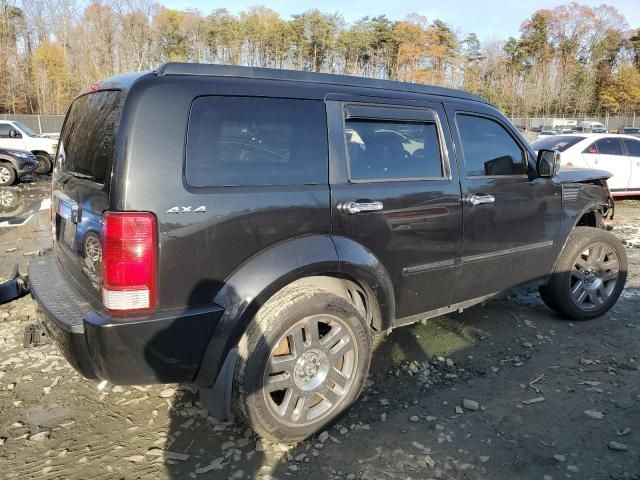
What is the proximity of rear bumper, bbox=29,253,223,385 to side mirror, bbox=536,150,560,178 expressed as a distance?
2.85 m

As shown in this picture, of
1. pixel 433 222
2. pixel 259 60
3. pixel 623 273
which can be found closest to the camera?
pixel 433 222

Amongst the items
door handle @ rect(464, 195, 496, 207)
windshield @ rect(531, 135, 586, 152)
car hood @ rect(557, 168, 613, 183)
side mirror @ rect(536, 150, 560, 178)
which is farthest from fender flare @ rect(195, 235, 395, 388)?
windshield @ rect(531, 135, 586, 152)

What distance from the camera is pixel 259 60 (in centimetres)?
6066

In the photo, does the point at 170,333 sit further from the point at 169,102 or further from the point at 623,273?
the point at 623,273

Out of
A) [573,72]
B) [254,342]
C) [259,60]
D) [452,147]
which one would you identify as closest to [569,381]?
[452,147]

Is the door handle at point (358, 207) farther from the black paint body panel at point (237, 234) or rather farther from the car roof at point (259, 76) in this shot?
the car roof at point (259, 76)

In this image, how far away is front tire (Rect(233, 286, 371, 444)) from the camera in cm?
271

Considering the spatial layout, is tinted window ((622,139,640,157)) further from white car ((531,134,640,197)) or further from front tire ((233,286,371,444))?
front tire ((233,286,371,444))

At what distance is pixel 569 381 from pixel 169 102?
3.20m

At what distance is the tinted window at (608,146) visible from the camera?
450 inches

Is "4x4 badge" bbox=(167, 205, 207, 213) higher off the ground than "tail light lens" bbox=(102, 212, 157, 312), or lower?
higher

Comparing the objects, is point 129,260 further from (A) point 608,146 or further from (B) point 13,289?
(A) point 608,146

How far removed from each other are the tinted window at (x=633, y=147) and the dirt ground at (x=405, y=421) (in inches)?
350

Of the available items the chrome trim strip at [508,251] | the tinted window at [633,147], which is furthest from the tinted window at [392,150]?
the tinted window at [633,147]
